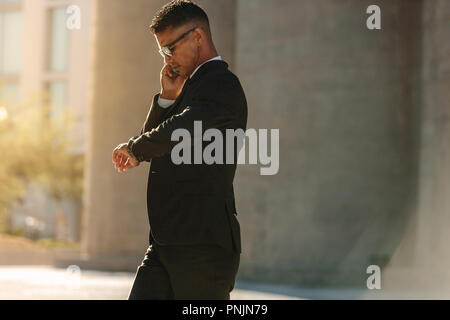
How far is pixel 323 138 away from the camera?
1496 cm

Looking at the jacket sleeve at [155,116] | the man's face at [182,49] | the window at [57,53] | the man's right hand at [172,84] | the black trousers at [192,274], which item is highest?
the window at [57,53]

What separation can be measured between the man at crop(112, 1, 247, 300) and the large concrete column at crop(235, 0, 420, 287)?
10.9 metres

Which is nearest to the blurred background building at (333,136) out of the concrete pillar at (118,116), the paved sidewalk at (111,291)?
the paved sidewalk at (111,291)

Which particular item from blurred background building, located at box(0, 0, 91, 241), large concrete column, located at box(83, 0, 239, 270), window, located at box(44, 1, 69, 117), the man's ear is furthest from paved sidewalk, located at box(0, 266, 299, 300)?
window, located at box(44, 1, 69, 117)

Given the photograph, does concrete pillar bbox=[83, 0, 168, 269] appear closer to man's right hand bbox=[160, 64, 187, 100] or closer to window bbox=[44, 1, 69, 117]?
man's right hand bbox=[160, 64, 187, 100]

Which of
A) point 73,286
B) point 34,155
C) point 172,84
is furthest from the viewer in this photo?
point 34,155

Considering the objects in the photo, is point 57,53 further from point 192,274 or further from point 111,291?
point 192,274

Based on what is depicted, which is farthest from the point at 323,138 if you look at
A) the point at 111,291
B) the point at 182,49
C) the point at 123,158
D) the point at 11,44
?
the point at 11,44

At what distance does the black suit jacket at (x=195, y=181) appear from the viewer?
3.66 metres

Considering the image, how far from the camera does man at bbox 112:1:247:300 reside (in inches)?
144

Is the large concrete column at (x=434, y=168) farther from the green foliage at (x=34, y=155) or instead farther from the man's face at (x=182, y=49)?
the green foliage at (x=34, y=155)

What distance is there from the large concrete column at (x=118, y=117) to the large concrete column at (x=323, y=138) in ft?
17.6

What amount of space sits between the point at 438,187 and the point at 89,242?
1012 centimetres

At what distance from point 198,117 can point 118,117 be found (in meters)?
17.3
